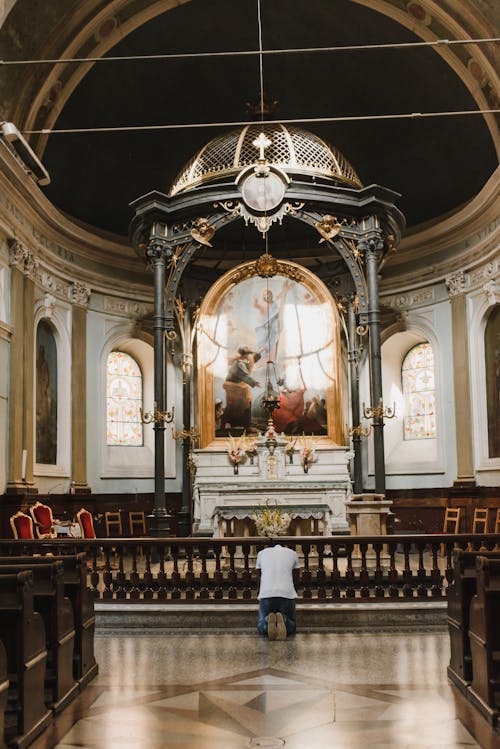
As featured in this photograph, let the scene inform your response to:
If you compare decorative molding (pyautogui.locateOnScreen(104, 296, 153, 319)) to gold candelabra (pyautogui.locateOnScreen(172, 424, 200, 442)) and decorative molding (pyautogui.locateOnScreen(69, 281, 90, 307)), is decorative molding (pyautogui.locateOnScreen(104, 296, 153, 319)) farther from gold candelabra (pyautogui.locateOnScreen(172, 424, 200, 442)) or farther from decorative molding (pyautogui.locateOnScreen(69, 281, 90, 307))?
gold candelabra (pyautogui.locateOnScreen(172, 424, 200, 442))

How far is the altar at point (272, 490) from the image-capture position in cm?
1323

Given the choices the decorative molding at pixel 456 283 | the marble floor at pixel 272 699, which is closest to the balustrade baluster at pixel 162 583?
the marble floor at pixel 272 699

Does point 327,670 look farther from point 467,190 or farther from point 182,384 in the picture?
point 467,190

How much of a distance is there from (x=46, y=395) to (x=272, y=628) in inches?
333

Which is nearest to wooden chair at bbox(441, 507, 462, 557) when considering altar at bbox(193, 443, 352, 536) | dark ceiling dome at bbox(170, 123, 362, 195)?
altar at bbox(193, 443, 352, 536)

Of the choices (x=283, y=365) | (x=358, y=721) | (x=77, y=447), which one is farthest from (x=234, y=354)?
(x=358, y=721)

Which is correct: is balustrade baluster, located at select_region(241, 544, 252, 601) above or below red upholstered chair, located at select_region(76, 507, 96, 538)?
below

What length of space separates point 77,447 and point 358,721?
1148 centimetres

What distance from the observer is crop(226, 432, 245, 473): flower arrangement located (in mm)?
14688

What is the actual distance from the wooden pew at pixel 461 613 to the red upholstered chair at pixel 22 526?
6.84 m

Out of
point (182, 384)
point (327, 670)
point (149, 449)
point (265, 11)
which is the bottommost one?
point (327, 670)

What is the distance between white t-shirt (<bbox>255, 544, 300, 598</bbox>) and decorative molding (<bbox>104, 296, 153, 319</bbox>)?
31.7ft

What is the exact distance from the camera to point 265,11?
15320 mm

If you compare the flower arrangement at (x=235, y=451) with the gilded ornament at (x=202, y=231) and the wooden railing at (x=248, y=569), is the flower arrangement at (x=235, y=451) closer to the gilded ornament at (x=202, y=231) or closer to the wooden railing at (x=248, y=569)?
the gilded ornament at (x=202, y=231)
